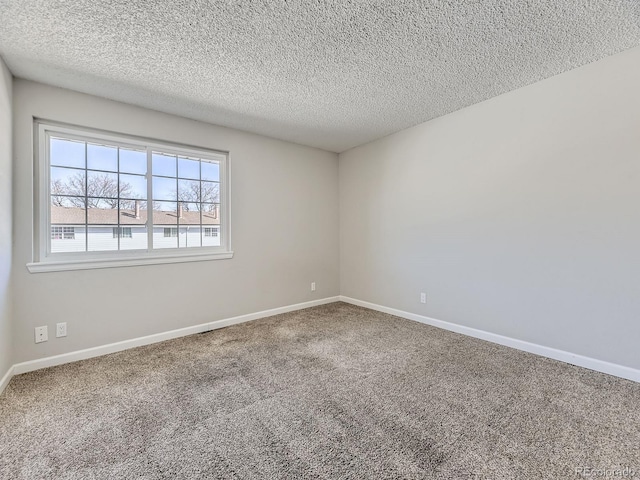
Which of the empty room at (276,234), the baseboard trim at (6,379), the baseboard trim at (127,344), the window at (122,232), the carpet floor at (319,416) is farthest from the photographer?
the window at (122,232)

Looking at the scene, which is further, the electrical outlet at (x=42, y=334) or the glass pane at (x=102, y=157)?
the glass pane at (x=102, y=157)

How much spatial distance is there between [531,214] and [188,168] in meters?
3.55

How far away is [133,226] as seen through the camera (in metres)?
2.93

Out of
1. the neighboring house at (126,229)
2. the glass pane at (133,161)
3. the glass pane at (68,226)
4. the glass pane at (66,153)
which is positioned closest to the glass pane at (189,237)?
the neighboring house at (126,229)

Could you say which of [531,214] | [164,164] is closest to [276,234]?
[164,164]

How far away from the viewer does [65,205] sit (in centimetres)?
259

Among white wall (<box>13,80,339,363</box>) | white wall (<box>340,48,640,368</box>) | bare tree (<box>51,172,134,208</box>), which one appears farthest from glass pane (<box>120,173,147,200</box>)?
white wall (<box>340,48,640,368</box>)

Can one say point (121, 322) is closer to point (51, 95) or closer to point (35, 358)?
point (35, 358)

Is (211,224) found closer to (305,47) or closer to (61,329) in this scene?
(61,329)

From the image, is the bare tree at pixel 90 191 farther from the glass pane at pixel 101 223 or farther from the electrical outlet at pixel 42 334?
the electrical outlet at pixel 42 334

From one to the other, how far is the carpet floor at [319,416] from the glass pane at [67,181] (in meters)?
1.53

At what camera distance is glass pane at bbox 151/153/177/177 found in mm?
3066

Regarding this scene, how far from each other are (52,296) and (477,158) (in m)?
4.19

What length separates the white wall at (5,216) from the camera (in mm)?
2078
